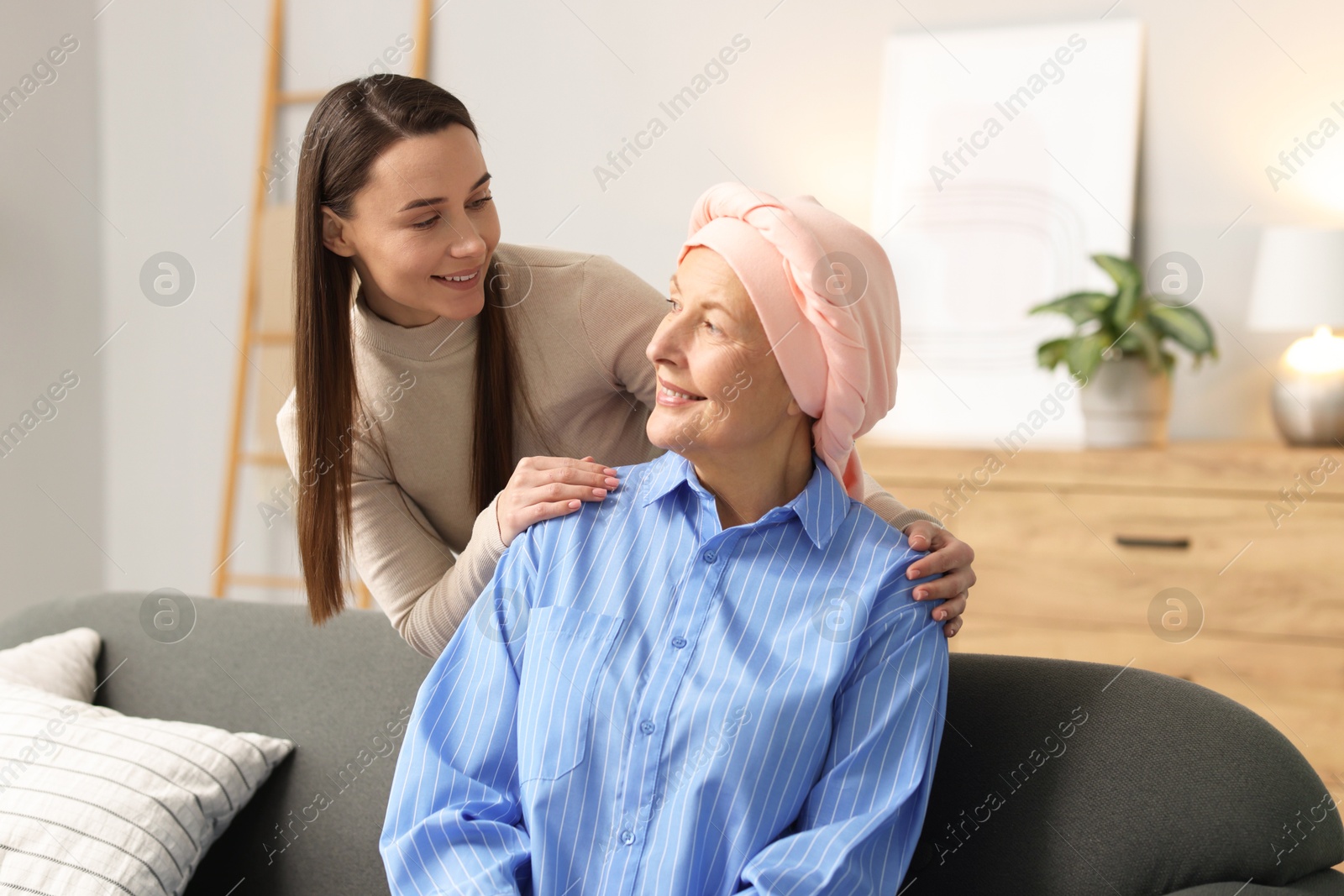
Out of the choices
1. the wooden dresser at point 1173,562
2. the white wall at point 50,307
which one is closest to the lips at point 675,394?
the wooden dresser at point 1173,562

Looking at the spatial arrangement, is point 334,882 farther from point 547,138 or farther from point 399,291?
point 547,138

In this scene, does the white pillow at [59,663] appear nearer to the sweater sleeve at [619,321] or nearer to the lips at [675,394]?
the sweater sleeve at [619,321]

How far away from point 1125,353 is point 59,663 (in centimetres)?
268

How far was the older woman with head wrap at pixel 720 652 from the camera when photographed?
51.9 inches

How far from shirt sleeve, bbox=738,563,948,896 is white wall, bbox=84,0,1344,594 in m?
2.42

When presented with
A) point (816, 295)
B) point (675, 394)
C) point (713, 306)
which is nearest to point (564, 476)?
point (675, 394)

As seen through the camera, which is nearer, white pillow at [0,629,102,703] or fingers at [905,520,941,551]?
fingers at [905,520,941,551]

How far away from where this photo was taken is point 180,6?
4273mm

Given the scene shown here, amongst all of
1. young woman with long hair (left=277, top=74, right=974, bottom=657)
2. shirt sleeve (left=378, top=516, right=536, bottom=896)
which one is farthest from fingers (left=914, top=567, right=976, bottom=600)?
shirt sleeve (left=378, top=516, right=536, bottom=896)

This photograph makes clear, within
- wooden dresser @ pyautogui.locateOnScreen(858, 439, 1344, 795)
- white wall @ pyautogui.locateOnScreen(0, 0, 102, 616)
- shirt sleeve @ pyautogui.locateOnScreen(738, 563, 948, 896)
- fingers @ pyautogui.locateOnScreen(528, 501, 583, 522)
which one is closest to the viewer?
shirt sleeve @ pyautogui.locateOnScreen(738, 563, 948, 896)

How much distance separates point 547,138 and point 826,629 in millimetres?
2882

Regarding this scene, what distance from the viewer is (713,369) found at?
1396 millimetres

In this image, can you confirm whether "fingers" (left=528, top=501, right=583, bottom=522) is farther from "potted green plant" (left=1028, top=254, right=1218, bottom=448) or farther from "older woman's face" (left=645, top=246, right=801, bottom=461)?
"potted green plant" (left=1028, top=254, right=1218, bottom=448)

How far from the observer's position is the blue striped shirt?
131 centimetres
